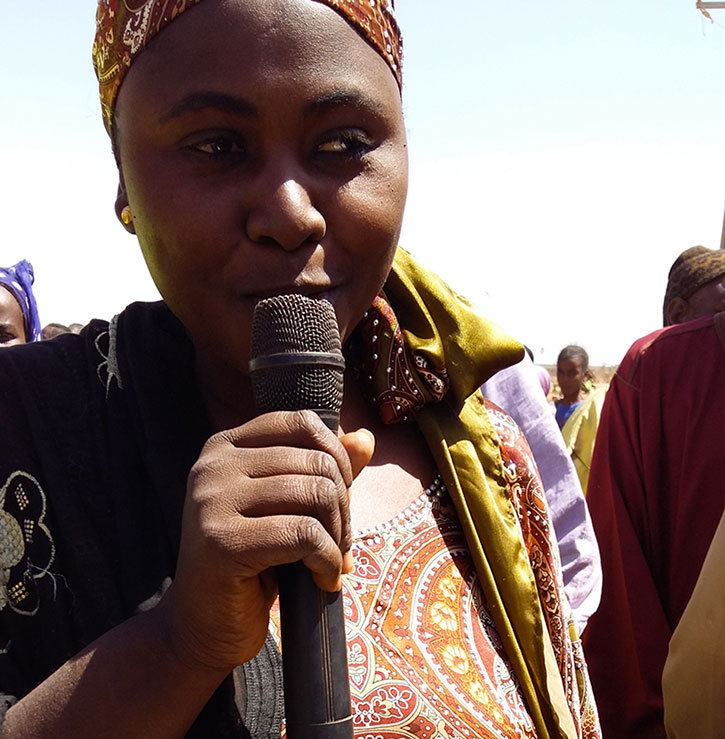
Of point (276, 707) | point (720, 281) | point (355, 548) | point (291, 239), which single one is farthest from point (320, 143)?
point (720, 281)

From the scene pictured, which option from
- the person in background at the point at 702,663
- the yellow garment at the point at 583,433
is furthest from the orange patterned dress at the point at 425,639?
the yellow garment at the point at 583,433

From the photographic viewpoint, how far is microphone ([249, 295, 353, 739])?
3.88 ft

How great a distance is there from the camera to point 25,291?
588 centimetres

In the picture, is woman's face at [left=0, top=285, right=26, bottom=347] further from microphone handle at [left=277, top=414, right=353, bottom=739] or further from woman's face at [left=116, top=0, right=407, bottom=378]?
microphone handle at [left=277, top=414, right=353, bottom=739]

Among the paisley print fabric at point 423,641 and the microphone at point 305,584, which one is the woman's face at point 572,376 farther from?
the microphone at point 305,584

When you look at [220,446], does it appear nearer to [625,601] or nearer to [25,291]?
[625,601]

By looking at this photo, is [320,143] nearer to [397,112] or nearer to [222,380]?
[397,112]

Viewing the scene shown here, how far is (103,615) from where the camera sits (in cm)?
149

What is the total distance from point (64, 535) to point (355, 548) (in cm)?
51

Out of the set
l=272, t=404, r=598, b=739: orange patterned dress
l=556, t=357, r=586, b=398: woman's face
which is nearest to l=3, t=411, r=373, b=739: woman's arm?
l=272, t=404, r=598, b=739: orange patterned dress

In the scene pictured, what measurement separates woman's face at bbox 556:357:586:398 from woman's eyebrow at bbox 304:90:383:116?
415 inches

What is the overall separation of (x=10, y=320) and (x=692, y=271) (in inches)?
162

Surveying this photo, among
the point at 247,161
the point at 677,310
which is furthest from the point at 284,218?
the point at 677,310

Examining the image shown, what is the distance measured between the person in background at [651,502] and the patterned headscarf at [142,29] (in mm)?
2806
